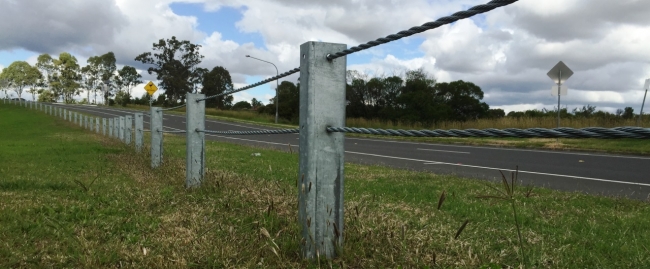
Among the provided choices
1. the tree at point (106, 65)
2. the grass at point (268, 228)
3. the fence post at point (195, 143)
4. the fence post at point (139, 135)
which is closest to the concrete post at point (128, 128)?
the fence post at point (139, 135)

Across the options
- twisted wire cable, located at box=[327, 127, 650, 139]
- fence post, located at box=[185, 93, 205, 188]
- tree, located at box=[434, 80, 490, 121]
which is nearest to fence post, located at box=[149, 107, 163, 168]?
fence post, located at box=[185, 93, 205, 188]

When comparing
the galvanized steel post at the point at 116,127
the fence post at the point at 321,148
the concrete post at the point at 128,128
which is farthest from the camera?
the galvanized steel post at the point at 116,127

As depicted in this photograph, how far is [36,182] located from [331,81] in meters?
4.35

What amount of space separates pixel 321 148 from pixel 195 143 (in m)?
3.03

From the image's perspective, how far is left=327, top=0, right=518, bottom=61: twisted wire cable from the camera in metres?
1.65

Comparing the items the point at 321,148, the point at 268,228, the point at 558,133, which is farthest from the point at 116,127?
the point at 558,133

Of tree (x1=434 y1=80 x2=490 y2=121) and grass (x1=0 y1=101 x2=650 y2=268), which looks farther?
tree (x1=434 y1=80 x2=490 y2=121)

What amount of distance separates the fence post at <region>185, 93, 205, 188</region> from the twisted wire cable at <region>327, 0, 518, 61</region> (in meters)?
3.00

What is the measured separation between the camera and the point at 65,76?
10025cm

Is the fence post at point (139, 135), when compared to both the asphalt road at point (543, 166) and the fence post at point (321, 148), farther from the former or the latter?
Result: the fence post at point (321, 148)

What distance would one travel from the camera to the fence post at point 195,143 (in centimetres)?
519

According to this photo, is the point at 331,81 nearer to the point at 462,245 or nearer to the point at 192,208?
the point at 462,245

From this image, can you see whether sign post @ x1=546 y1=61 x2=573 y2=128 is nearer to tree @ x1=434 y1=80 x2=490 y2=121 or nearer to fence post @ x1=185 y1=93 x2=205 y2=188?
fence post @ x1=185 y1=93 x2=205 y2=188

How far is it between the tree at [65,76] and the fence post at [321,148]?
Result: 354 feet
